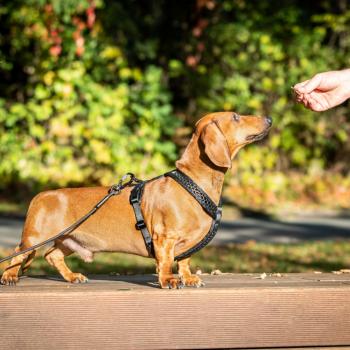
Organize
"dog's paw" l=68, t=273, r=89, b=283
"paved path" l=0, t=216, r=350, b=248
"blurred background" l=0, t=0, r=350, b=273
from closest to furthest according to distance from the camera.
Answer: "dog's paw" l=68, t=273, r=89, b=283
"paved path" l=0, t=216, r=350, b=248
"blurred background" l=0, t=0, r=350, b=273

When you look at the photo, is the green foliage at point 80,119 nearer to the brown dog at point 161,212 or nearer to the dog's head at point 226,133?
the brown dog at point 161,212

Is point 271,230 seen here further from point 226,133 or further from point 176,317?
point 176,317

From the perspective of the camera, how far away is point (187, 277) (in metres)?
3.51

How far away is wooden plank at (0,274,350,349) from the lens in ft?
10.3

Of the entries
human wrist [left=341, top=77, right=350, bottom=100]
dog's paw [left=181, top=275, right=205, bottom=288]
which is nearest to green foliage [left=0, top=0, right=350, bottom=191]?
human wrist [left=341, top=77, right=350, bottom=100]

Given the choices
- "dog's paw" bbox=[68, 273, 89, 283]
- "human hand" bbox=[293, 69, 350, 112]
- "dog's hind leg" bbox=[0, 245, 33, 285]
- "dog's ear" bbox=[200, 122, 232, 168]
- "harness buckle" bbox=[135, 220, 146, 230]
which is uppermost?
"human hand" bbox=[293, 69, 350, 112]

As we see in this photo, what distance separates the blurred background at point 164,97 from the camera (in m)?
10.2

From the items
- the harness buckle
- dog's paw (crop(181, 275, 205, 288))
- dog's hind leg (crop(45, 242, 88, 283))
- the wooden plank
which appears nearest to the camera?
the wooden plank

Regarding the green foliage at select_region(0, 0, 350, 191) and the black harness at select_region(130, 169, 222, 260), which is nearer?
the black harness at select_region(130, 169, 222, 260)

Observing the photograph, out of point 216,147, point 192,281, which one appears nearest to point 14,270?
point 192,281

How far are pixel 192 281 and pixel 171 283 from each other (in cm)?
16

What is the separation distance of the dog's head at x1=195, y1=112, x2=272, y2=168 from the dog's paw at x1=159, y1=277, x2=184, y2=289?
0.57 metres

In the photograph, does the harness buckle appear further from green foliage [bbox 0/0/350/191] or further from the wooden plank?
green foliage [bbox 0/0/350/191]

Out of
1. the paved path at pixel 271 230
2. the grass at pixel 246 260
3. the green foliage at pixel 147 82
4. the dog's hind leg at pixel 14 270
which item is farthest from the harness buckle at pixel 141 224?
the green foliage at pixel 147 82
